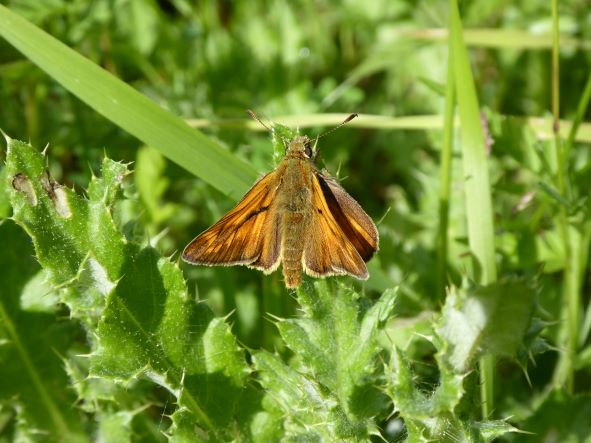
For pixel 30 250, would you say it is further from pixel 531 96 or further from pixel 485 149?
pixel 531 96

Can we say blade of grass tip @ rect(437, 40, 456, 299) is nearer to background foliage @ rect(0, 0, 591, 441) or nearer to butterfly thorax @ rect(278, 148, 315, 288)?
background foliage @ rect(0, 0, 591, 441)

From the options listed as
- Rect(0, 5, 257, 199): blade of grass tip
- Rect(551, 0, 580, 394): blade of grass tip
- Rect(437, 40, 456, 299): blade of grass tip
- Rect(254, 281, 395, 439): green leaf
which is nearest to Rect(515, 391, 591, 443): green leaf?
Rect(551, 0, 580, 394): blade of grass tip

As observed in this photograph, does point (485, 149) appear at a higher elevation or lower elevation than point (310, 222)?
higher

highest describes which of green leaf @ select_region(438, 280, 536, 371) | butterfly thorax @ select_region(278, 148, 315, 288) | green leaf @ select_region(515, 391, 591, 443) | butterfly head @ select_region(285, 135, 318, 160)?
butterfly head @ select_region(285, 135, 318, 160)

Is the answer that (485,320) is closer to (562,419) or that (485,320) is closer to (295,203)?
(295,203)

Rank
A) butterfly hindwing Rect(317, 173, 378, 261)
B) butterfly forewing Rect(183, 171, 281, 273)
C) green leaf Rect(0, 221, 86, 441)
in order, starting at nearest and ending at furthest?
1. butterfly hindwing Rect(317, 173, 378, 261)
2. butterfly forewing Rect(183, 171, 281, 273)
3. green leaf Rect(0, 221, 86, 441)

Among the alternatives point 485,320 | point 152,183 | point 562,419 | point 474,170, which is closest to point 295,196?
point 474,170

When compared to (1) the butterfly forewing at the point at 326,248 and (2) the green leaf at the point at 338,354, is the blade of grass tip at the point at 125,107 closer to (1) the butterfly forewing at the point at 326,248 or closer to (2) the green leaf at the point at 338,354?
(1) the butterfly forewing at the point at 326,248

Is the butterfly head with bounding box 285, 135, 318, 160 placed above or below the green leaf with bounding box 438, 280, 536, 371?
above

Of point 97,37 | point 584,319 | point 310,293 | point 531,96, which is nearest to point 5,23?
point 97,37
